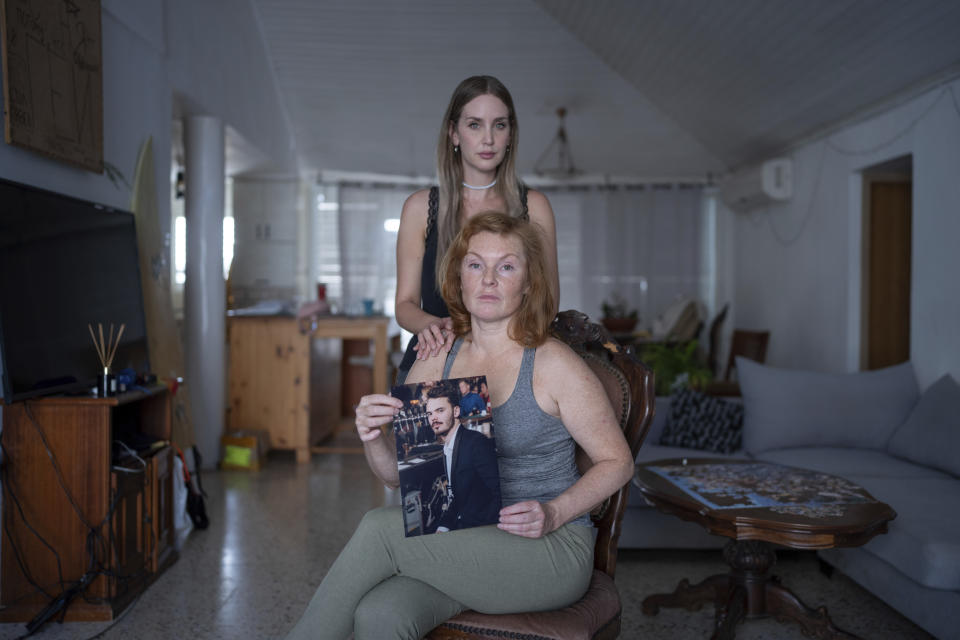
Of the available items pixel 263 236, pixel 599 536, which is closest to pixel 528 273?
pixel 599 536

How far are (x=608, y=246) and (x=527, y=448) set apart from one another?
22.9 ft

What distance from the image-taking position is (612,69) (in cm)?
634

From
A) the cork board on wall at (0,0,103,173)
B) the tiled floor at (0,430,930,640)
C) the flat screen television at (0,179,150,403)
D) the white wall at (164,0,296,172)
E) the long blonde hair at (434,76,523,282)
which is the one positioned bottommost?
the tiled floor at (0,430,930,640)

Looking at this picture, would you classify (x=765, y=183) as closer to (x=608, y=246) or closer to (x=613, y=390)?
(x=608, y=246)

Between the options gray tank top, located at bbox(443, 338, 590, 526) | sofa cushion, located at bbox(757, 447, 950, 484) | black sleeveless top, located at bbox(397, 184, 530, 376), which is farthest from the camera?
sofa cushion, located at bbox(757, 447, 950, 484)

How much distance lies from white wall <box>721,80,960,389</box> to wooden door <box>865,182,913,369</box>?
11 centimetres

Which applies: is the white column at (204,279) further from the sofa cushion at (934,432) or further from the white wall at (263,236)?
the sofa cushion at (934,432)

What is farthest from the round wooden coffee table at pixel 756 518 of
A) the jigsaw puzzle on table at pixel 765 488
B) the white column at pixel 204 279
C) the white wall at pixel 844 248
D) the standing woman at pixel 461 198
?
the white column at pixel 204 279

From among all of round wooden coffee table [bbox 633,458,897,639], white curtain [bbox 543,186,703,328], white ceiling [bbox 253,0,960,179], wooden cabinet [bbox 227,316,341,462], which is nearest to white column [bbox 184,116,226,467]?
wooden cabinet [bbox 227,316,341,462]

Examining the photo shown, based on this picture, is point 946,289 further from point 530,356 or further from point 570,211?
point 570,211

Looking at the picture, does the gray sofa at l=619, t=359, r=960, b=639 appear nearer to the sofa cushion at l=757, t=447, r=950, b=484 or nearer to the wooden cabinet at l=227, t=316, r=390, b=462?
the sofa cushion at l=757, t=447, r=950, b=484

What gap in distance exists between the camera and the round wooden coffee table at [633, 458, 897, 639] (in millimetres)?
1935

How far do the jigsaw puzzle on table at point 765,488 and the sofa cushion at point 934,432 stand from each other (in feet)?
3.02

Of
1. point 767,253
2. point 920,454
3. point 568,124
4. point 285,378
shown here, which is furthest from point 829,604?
point 568,124
